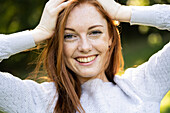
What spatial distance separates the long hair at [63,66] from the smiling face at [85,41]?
35mm

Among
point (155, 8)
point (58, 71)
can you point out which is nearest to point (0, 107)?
point (58, 71)

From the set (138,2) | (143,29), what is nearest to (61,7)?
(138,2)

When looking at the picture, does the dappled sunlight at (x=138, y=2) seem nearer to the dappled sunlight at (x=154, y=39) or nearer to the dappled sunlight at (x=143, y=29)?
the dappled sunlight at (x=143, y=29)

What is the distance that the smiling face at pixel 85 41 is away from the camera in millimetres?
1960

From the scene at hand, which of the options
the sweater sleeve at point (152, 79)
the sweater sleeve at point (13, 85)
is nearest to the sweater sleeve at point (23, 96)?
the sweater sleeve at point (13, 85)

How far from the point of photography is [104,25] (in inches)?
80.7

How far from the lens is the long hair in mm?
1971

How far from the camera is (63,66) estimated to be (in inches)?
80.6

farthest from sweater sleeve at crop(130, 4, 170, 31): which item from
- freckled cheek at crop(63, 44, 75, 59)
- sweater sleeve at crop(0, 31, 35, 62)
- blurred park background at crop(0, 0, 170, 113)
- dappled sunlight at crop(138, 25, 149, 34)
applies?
dappled sunlight at crop(138, 25, 149, 34)

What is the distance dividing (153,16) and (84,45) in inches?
17.4

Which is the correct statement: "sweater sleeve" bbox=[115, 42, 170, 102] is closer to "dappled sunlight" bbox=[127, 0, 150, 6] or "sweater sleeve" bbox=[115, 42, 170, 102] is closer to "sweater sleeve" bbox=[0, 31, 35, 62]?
"sweater sleeve" bbox=[0, 31, 35, 62]

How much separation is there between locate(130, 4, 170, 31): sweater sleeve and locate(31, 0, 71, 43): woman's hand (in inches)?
16.4

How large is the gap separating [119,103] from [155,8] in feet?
2.06

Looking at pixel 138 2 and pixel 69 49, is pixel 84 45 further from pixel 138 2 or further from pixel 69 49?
pixel 138 2
